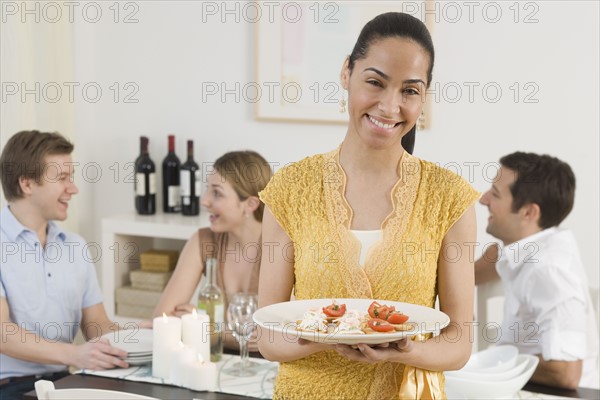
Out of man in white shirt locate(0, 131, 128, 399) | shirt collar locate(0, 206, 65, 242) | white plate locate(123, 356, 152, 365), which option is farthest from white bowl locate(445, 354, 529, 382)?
shirt collar locate(0, 206, 65, 242)

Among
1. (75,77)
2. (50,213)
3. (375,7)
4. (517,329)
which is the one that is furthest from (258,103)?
(517,329)

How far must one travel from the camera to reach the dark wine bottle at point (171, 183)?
12.1ft

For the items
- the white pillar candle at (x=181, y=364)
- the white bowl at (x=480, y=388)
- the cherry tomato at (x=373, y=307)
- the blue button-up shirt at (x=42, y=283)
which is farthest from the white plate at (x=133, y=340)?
the cherry tomato at (x=373, y=307)

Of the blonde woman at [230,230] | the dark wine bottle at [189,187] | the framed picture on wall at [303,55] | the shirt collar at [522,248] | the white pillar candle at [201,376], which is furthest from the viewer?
the dark wine bottle at [189,187]

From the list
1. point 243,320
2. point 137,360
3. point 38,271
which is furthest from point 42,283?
point 243,320

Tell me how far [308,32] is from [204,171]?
2.52 feet

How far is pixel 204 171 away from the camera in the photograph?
3750 millimetres

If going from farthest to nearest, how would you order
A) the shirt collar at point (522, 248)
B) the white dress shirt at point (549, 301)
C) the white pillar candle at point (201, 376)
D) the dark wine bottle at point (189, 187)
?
the dark wine bottle at point (189, 187)
the shirt collar at point (522, 248)
the white dress shirt at point (549, 301)
the white pillar candle at point (201, 376)

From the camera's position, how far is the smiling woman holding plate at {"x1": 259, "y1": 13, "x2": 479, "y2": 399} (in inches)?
54.4

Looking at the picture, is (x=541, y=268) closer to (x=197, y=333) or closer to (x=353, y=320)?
(x=197, y=333)

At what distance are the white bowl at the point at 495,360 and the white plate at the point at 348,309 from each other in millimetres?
732

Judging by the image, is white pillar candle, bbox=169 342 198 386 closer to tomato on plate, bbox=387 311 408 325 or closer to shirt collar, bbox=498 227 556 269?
tomato on plate, bbox=387 311 408 325

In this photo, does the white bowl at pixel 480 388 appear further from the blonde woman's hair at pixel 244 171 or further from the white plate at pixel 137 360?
the blonde woman's hair at pixel 244 171

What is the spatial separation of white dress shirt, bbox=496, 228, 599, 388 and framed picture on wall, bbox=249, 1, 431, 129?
44.2 inches
